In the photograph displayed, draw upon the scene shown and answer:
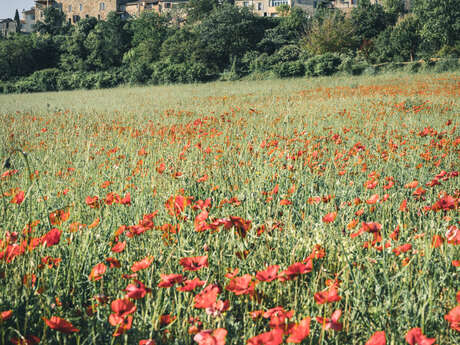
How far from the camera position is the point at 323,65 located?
75.7ft

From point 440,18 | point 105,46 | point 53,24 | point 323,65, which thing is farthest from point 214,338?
point 53,24

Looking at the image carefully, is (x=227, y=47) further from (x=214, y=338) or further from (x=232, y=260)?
(x=214, y=338)

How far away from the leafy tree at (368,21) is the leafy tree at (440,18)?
1462 centimetres

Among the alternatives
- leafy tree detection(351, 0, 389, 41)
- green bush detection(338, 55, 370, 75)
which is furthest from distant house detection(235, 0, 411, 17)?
green bush detection(338, 55, 370, 75)

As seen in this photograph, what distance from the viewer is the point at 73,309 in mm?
1306

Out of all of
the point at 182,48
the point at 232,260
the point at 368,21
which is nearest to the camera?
the point at 232,260

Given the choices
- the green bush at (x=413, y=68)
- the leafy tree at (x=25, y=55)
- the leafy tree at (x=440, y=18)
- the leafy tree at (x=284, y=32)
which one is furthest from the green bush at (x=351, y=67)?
the leafy tree at (x=25, y=55)

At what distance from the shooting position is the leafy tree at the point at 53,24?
50375 mm

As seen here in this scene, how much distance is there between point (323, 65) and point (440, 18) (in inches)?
383

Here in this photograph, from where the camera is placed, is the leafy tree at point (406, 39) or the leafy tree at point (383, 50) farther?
the leafy tree at point (383, 50)

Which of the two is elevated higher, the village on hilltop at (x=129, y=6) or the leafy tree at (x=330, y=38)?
the village on hilltop at (x=129, y=6)

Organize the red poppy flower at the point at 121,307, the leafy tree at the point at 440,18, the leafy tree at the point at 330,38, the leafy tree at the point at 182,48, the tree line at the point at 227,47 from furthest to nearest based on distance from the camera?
the leafy tree at the point at 182,48 → the leafy tree at the point at 330,38 → the tree line at the point at 227,47 → the leafy tree at the point at 440,18 → the red poppy flower at the point at 121,307

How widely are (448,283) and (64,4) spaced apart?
71947 millimetres

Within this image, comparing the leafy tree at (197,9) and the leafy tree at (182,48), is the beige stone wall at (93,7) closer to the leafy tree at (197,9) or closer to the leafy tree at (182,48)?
the leafy tree at (197,9)
